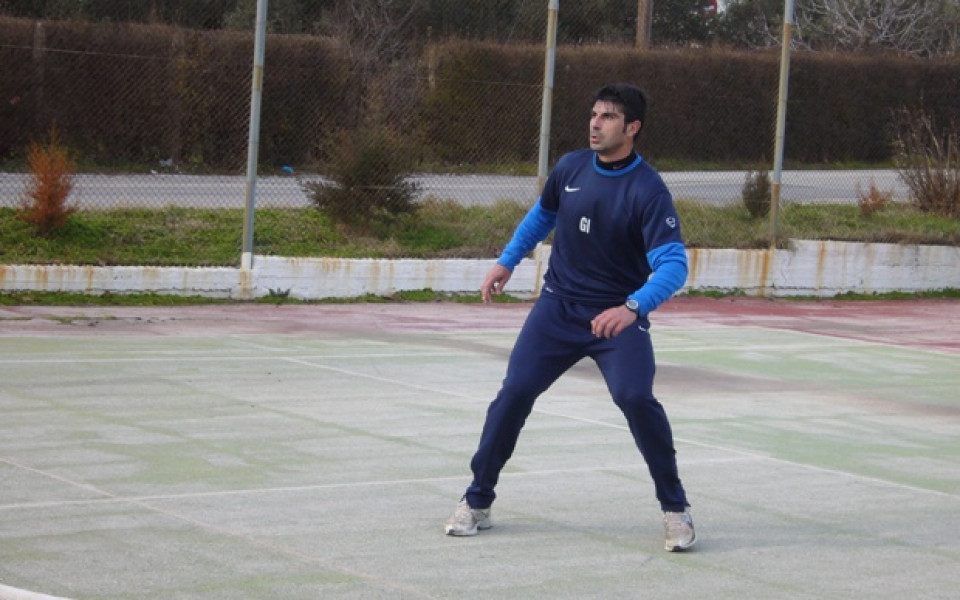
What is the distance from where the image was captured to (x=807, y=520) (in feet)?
24.9

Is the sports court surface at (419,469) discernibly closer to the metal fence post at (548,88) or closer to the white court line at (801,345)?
the white court line at (801,345)

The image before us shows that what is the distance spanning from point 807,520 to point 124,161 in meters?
12.1

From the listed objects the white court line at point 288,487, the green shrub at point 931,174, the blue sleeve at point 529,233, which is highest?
the green shrub at point 931,174

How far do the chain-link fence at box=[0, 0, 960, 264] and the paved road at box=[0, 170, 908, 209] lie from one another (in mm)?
25

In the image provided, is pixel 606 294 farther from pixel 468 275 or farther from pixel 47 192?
pixel 468 275

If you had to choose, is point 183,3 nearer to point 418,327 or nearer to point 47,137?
point 47,137

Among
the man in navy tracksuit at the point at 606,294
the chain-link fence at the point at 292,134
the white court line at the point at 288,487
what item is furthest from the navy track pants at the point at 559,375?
the chain-link fence at the point at 292,134

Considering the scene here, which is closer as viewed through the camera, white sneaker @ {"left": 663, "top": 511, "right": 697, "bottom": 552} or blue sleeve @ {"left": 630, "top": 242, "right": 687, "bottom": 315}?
blue sleeve @ {"left": 630, "top": 242, "right": 687, "bottom": 315}

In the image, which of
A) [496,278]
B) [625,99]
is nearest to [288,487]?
[496,278]

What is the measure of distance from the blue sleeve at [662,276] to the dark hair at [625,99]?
0.61 m

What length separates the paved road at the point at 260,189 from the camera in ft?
56.4

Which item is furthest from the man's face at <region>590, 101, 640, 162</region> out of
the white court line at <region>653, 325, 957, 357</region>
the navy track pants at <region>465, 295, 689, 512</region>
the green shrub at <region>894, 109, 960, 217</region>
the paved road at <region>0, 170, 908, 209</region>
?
the green shrub at <region>894, 109, 960, 217</region>

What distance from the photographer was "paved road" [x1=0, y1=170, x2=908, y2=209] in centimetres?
1720

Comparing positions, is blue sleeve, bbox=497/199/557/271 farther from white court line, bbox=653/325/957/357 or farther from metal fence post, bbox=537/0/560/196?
metal fence post, bbox=537/0/560/196
